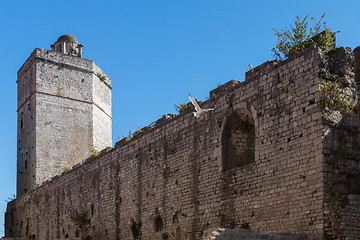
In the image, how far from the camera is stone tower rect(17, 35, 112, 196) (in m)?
33.3

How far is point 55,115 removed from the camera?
112 ft

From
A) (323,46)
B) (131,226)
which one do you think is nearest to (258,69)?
(323,46)

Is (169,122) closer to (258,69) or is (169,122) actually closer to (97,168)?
(258,69)

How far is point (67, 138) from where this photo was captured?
1340 inches

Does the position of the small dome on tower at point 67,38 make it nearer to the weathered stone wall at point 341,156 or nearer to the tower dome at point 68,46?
the tower dome at point 68,46

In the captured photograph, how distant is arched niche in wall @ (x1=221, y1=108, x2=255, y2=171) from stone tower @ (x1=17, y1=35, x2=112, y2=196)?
19770 mm

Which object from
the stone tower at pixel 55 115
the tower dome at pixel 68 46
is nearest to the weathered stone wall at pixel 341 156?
the stone tower at pixel 55 115

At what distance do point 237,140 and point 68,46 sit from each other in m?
24.4

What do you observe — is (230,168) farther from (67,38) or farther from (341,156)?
(67,38)

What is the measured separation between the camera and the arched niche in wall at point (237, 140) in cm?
1522

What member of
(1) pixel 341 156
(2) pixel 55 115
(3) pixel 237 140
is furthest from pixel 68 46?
(1) pixel 341 156

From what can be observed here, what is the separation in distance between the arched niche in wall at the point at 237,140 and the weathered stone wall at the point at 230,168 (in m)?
0.03

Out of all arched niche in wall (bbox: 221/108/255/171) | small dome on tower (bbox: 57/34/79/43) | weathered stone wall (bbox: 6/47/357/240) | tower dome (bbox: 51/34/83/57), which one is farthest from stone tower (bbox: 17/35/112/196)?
arched niche in wall (bbox: 221/108/255/171)

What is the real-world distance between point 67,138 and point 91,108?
2.54 metres
